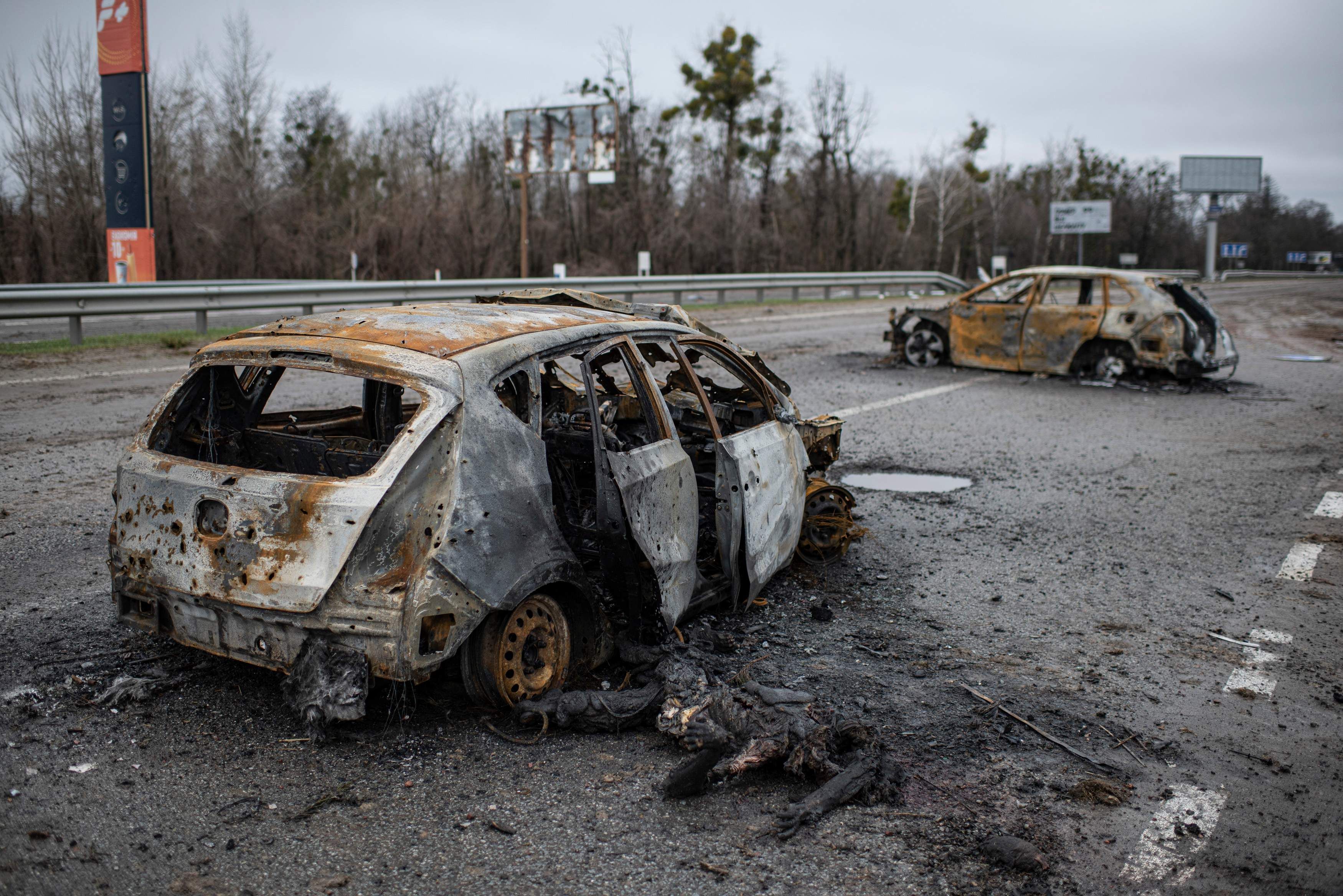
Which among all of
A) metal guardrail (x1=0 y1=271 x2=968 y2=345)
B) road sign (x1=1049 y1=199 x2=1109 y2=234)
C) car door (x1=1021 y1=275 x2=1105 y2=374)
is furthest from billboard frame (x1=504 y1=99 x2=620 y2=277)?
road sign (x1=1049 y1=199 x2=1109 y2=234)

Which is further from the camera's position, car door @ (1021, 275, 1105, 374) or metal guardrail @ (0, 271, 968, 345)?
car door @ (1021, 275, 1105, 374)

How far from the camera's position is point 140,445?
3953mm

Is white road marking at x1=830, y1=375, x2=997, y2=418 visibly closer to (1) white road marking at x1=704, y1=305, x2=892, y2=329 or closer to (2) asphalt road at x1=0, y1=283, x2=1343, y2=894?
(2) asphalt road at x1=0, y1=283, x2=1343, y2=894

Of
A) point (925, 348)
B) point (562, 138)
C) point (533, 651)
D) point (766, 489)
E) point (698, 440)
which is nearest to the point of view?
point (533, 651)

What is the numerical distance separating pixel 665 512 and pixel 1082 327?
1146cm

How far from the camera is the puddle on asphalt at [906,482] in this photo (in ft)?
26.0

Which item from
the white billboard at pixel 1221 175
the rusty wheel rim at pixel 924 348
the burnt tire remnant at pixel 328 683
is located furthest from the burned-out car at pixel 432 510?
the white billboard at pixel 1221 175

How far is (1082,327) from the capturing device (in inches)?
548

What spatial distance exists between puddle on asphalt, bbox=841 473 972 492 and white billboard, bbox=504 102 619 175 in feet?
91.9

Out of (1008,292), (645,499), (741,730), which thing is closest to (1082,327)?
(1008,292)

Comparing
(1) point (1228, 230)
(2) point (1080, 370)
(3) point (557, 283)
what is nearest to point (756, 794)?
(2) point (1080, 370)

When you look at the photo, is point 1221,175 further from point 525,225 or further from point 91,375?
point 91,375

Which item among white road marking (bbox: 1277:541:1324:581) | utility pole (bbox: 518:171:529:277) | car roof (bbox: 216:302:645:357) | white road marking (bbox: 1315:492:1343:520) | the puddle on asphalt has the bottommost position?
white road marking (bbox: 1277:541:1324:581)

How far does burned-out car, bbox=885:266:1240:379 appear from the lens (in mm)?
13438
